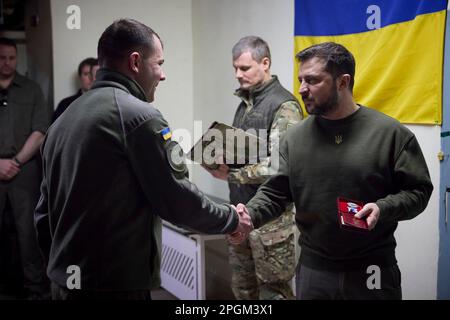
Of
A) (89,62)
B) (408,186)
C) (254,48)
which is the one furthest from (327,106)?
(89,62)

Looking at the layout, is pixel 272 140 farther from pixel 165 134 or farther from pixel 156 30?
pixel 156 30

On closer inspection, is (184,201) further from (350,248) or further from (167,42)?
(167,42)

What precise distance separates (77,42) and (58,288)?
93.0 inches

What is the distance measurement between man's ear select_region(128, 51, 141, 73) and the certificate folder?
726 mm

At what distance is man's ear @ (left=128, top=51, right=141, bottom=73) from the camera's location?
1585 millimetres

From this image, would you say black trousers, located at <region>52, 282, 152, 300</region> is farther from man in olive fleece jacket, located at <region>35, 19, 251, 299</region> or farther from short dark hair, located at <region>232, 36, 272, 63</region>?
short dark hair, located at <region>232, 36, 272, 63</region>

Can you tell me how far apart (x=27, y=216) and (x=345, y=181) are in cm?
232

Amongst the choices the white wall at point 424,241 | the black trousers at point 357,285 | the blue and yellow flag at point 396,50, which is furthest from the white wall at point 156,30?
the black trousers at point 357,285

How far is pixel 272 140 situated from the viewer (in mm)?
2410

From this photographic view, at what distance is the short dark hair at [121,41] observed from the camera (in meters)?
1.58

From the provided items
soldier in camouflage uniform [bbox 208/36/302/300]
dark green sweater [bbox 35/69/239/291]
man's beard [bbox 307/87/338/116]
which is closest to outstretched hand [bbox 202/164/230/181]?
soldier in camouflage uniform [bbox 208/36/302/300]

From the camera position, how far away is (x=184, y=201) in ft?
5.15

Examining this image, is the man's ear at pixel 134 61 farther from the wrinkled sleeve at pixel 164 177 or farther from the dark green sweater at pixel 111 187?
the wrinkled sleeve at pixel 164 177

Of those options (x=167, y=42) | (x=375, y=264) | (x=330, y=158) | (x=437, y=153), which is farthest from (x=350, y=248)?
(x=167, y=42)
